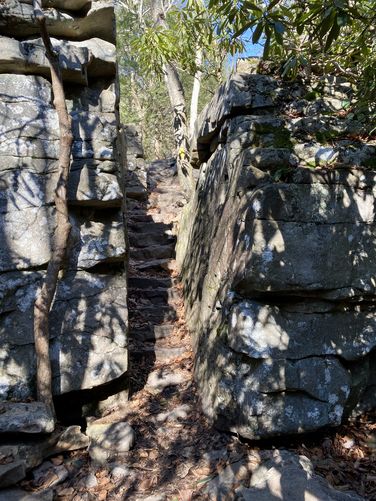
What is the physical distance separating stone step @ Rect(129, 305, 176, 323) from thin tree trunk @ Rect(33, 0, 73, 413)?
2.18 m

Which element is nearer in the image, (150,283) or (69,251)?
(69,251)

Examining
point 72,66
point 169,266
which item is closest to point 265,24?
point 72,66

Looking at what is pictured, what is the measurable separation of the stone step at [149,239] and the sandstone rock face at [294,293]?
14.2 feet

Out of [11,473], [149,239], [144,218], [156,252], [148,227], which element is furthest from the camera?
[144,218]

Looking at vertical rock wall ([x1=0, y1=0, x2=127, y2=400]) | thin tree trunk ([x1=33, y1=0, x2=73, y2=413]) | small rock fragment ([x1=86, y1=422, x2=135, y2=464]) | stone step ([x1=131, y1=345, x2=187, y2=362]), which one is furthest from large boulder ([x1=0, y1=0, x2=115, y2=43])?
small rock fragment ([x1=86, y1=422, x2=135, y2=464])

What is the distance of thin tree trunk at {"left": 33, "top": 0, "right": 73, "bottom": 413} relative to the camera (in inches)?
168

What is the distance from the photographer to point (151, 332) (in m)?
6.09

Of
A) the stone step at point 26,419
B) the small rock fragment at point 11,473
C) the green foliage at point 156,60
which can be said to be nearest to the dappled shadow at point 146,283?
the stone step at point 26,419

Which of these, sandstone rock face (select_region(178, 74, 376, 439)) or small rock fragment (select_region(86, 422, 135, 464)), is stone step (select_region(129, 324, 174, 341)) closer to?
sandstone rock face (select_region(178, 74, 376, 439))

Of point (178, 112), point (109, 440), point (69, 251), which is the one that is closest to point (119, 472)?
point (109, 440)

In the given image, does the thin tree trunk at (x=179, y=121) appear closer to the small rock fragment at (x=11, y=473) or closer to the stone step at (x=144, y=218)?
the stone step at (x=144, y=218)

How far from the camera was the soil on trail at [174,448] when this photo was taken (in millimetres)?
3584

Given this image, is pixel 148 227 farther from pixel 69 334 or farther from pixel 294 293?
pixel 294 293

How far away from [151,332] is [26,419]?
252 centimetres
